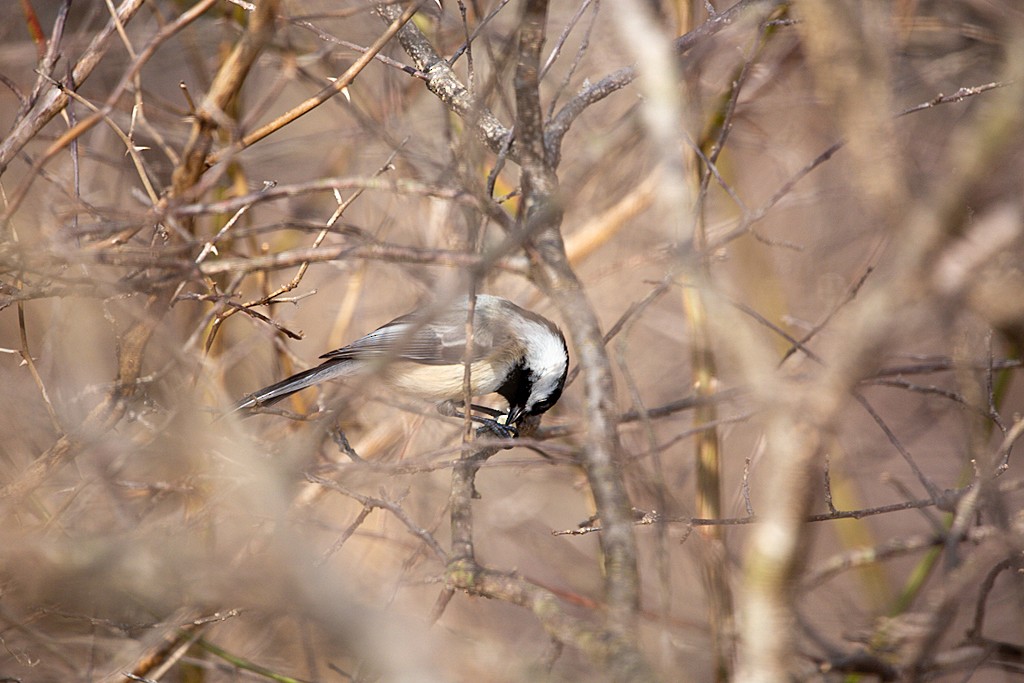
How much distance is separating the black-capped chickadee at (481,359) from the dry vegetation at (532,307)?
23 centimetres

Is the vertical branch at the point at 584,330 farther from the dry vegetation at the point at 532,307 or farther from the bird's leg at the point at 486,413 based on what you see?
the bird's leg at the point at 486,413

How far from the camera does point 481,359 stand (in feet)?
14.0

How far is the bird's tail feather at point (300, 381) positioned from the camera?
3686 millimetres

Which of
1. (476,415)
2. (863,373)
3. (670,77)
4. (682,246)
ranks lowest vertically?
(863,373)

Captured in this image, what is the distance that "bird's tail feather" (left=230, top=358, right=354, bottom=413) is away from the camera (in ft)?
12.1

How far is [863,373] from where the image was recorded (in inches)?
48.7

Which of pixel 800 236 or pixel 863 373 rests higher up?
pixel 800 236

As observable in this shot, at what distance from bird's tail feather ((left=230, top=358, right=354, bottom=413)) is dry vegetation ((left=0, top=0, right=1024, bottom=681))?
145mm

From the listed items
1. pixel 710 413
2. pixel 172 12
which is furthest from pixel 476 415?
pixel 172 12

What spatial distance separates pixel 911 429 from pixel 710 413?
207cm

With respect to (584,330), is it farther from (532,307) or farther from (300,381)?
(532,307)

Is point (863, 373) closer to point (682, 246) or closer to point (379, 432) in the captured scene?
point (682, 246)

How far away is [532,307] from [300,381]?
5.70ft

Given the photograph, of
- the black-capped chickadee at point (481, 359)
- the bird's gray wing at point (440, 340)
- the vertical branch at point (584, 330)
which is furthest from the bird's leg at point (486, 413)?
the vertical branch at point (584, 330)
